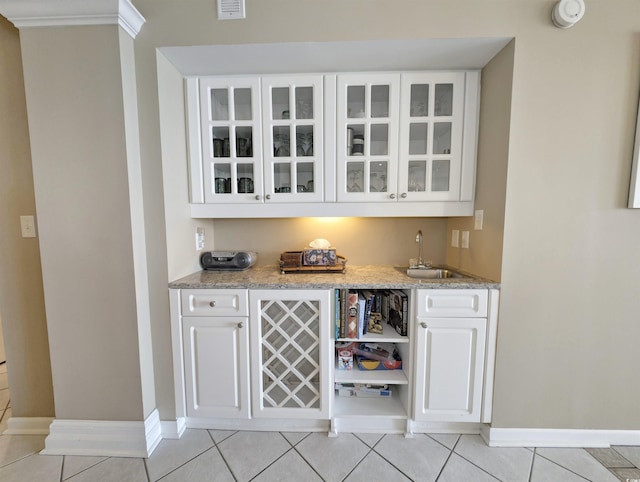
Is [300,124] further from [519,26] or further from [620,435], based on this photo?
[620,435]

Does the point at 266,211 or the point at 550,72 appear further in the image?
the point at 266,211

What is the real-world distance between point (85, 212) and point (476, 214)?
7.12ft

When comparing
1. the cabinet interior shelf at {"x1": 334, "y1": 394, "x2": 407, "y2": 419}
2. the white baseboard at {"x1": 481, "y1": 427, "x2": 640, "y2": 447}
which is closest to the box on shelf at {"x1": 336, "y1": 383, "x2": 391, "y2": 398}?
the cabinet interior shelf at {"x1": 334, "y1": 394, "x2": 407, "y2": 419}

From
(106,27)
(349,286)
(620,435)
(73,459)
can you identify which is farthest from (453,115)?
(73,459)

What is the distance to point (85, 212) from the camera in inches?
46.9

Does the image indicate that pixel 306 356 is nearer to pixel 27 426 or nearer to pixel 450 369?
pixel 450 369

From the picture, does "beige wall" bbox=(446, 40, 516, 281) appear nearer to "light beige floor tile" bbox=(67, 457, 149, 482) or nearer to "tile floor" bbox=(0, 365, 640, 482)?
"tile floor" bbox=(0, 365, 640, 482)

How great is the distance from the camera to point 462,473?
3.80 ft

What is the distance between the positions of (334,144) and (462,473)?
1.87 metres

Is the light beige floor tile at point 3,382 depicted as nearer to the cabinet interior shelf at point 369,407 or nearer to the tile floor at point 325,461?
the tile floor at point 325,461

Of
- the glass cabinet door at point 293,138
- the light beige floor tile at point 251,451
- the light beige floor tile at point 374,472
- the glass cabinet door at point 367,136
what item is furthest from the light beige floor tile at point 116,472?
the glass cabinet door at point 367,136

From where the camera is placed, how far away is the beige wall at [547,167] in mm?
1140

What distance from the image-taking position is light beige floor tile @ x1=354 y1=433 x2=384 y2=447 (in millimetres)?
1321

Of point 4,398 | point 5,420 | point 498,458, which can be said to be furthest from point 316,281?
point 4,398
